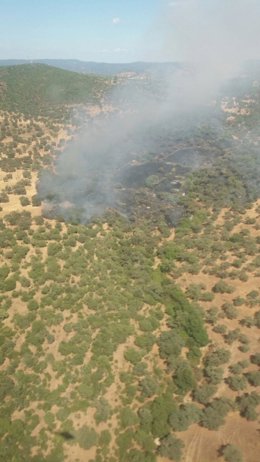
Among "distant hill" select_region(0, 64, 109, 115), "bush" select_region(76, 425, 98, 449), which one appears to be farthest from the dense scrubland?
"distant hill" select_region(0, 64, 109, 115)

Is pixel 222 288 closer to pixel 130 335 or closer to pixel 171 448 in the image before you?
pixel 130 335

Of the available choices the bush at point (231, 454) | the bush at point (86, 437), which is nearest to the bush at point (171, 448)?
the bush at point (231, 454)

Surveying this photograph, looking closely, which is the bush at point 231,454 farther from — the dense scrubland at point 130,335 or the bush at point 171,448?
the bush at point 171,448

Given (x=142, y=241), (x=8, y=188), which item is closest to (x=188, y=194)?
(x=142, y=241)

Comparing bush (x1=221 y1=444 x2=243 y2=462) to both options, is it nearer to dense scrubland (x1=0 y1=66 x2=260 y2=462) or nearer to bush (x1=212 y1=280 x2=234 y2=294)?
dense scrubland (x1=0 y1=66 x2=260 y2=462)

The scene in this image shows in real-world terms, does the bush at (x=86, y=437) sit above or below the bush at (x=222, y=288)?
below

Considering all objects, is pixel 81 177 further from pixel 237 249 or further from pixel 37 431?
pixel 37 431
